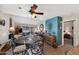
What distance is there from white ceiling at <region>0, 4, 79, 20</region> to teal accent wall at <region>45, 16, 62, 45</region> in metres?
0.06

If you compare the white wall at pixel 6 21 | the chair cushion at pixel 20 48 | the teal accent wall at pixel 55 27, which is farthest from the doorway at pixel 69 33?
the chair cushion at pixel 20 48

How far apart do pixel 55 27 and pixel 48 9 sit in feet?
0.86

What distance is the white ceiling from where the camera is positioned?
1365mm

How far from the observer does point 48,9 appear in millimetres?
1388

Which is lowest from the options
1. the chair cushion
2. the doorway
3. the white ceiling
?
the chair cushion

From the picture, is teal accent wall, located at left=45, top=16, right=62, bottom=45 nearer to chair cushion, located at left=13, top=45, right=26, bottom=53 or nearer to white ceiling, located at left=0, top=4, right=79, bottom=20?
white ceiling, located at left=0, top=4, right=79, bottom=20

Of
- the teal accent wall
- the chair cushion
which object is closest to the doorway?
the teal accent wall

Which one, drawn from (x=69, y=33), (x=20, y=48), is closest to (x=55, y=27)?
(x=69, y=33)

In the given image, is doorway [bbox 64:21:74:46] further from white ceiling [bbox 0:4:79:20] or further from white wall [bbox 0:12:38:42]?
white wall [bbox 0:12:38:42]

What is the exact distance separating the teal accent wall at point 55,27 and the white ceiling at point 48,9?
0.18ft

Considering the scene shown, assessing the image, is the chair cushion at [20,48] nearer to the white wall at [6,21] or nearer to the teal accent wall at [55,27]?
the white wall at [6,21]

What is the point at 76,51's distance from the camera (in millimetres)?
1400

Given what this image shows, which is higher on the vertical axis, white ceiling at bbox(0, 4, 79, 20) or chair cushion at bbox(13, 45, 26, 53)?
white ceiling at bbox(0, 4, 79, 20)
